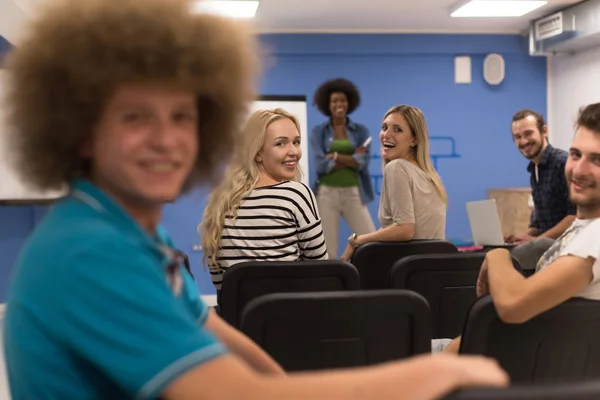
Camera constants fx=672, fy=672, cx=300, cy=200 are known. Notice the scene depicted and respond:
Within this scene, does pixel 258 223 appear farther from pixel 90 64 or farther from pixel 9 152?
pixel 90 64

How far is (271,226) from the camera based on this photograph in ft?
7.68

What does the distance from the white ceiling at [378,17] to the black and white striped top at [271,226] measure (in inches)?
139

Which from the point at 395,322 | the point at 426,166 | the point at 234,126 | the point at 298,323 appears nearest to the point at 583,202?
the point at 395,322

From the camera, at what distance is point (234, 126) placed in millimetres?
1131

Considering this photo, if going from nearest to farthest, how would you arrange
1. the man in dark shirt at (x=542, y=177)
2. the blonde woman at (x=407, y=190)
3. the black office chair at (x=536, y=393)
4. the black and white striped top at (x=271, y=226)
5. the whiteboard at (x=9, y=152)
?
the black office chair at (x=536, y=393) < the whiteboard at (x=9, y=152) < the black and white striped top at (x=271, y=226) < the blonde woman at (x=407, y=190) < the man in dark shirt at (x=542, y=177)

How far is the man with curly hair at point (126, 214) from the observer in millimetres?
718

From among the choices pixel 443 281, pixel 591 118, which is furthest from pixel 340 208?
pixel 591 118

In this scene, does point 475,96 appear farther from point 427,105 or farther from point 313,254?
point 313,254

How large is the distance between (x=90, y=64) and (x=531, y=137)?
379 cm

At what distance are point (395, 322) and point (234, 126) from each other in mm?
609

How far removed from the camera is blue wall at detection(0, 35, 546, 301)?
6859mm

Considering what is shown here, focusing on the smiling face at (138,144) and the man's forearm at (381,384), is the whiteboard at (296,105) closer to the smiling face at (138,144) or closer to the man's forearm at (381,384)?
the smiling face at (138,144)

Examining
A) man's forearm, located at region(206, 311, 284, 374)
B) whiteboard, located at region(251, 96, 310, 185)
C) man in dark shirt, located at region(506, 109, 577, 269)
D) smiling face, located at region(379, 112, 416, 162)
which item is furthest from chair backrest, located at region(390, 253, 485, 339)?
whiteboard, located at region(251, 96, 310, 185)

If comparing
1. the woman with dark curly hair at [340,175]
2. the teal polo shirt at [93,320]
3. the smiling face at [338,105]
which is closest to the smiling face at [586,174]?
the teal polo shirt at [93,320]
